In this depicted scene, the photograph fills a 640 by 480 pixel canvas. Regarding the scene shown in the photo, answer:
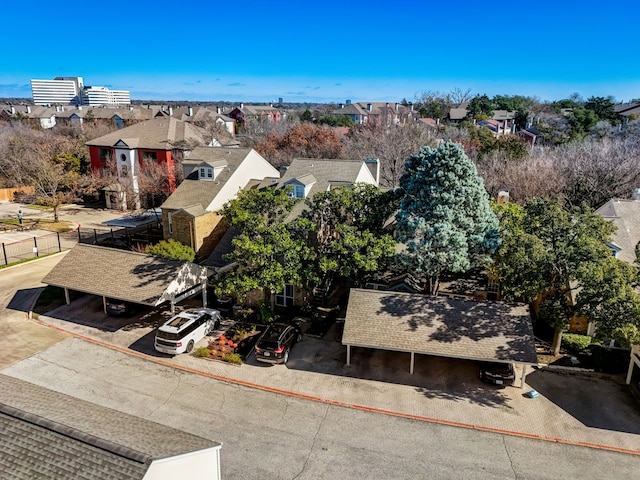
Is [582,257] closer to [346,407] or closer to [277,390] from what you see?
[346,407]

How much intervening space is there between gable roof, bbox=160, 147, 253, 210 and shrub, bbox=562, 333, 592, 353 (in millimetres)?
23648

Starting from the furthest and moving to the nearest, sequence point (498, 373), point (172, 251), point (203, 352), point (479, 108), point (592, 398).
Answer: point (479, 108), point (172, 251), point (203, 352), point (498, 373), point (592, 398)

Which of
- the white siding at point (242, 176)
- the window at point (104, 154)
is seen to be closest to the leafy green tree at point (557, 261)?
the white siding at point (242, 176)

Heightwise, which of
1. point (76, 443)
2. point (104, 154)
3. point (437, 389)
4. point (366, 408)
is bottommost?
point (366, 408)

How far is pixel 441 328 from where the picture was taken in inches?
790

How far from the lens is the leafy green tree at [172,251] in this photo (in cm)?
2712

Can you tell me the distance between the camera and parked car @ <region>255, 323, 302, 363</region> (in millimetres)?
20812

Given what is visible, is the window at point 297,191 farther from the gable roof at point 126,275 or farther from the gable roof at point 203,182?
the gable roof at point 126,275

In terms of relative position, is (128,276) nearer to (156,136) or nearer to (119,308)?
(119,308)

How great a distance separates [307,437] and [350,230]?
10412mm

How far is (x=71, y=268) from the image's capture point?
1024 inches

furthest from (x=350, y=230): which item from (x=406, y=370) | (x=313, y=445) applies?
(x=313, y=445)

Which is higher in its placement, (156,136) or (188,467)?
(156,136)

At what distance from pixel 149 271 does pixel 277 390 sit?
1057 cm
